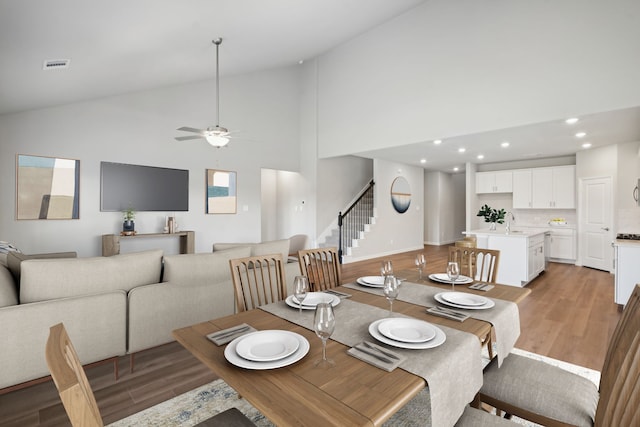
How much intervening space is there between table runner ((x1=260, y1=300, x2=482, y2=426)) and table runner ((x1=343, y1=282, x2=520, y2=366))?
256 millimetres

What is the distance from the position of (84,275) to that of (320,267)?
1.76 m

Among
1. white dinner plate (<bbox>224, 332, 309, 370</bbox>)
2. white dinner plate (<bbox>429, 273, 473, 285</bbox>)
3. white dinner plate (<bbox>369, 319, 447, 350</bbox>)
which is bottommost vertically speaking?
white dinner plate (<bbox>224, 332, 309, 370</bbox>)

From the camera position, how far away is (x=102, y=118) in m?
5.25

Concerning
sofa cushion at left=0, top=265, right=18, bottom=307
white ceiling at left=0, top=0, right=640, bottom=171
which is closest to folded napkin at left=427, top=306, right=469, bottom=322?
sofa cushion at left=0, top=265, right=18, bottom=307

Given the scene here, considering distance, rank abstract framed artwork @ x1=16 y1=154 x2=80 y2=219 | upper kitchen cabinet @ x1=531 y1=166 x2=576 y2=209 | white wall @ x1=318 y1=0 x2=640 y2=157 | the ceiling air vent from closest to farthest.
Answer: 1. the ceiling air vent
2. white wall @ x1=318 y1=0 x2=640 y2=157
3. abstract framed artwork @ x1=16 y1=154 x2=80 y2=219
4. upper kitchen cabinet @ x1=531 y1=166 x2=576 y2=209

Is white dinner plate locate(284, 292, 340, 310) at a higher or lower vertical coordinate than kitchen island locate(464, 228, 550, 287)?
higher

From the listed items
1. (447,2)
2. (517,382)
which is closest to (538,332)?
(517,382)

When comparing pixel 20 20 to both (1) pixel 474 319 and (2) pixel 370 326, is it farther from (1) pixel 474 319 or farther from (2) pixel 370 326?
(1) pixel 474 319

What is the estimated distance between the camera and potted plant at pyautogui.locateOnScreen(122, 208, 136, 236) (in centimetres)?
533

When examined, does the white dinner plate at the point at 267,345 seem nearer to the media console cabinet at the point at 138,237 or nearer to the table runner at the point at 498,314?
the table runner at the point at 498,314

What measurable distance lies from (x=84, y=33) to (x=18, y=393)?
2.94 meters

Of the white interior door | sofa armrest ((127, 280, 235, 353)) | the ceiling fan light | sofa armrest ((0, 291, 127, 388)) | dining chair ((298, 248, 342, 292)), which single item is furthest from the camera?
the white interior door

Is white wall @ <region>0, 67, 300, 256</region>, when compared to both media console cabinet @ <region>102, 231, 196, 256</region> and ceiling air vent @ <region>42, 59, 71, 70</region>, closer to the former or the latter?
media console cabinet @ <region>102, 231, 196, 256</region>

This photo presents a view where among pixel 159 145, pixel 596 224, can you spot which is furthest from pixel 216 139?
pixel 596 224
